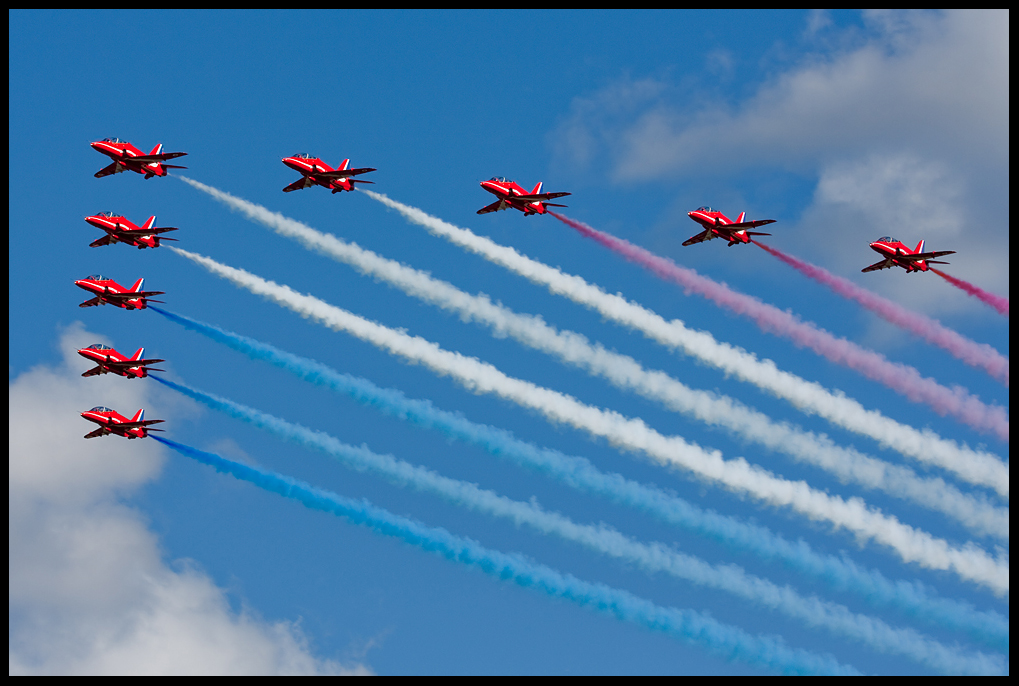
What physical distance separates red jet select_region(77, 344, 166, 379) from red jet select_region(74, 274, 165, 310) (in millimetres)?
3706

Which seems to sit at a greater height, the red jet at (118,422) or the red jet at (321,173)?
the red jet at (321,173)

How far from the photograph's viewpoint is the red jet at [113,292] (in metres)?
99.6

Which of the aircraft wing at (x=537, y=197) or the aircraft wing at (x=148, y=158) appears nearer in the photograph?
the aircraft wing at (x=537, y=197)

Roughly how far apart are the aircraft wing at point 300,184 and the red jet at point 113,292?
1316cm

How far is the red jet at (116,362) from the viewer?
3821 inches

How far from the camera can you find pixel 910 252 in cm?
10056

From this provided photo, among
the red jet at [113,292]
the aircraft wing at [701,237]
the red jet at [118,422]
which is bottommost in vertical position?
the red jet at [118,422]

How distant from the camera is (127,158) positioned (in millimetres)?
100375

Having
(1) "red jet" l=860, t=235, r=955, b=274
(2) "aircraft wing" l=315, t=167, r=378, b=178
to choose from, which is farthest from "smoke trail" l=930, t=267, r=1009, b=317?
(2) "aircraft wing" l=315, t=167, r=378, b=178

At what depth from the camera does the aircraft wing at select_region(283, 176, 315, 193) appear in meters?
104

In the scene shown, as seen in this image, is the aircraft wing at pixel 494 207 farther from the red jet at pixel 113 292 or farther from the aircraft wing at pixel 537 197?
the red jet at pixel 113 292

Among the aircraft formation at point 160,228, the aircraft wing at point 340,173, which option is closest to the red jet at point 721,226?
the aircraft formation at point 160,228

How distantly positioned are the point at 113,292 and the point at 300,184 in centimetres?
1586

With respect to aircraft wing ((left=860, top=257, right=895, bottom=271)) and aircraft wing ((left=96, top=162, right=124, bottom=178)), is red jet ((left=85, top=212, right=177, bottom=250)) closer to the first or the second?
aircraft wing ((left=96, top=162, right=124, bottom=178))
